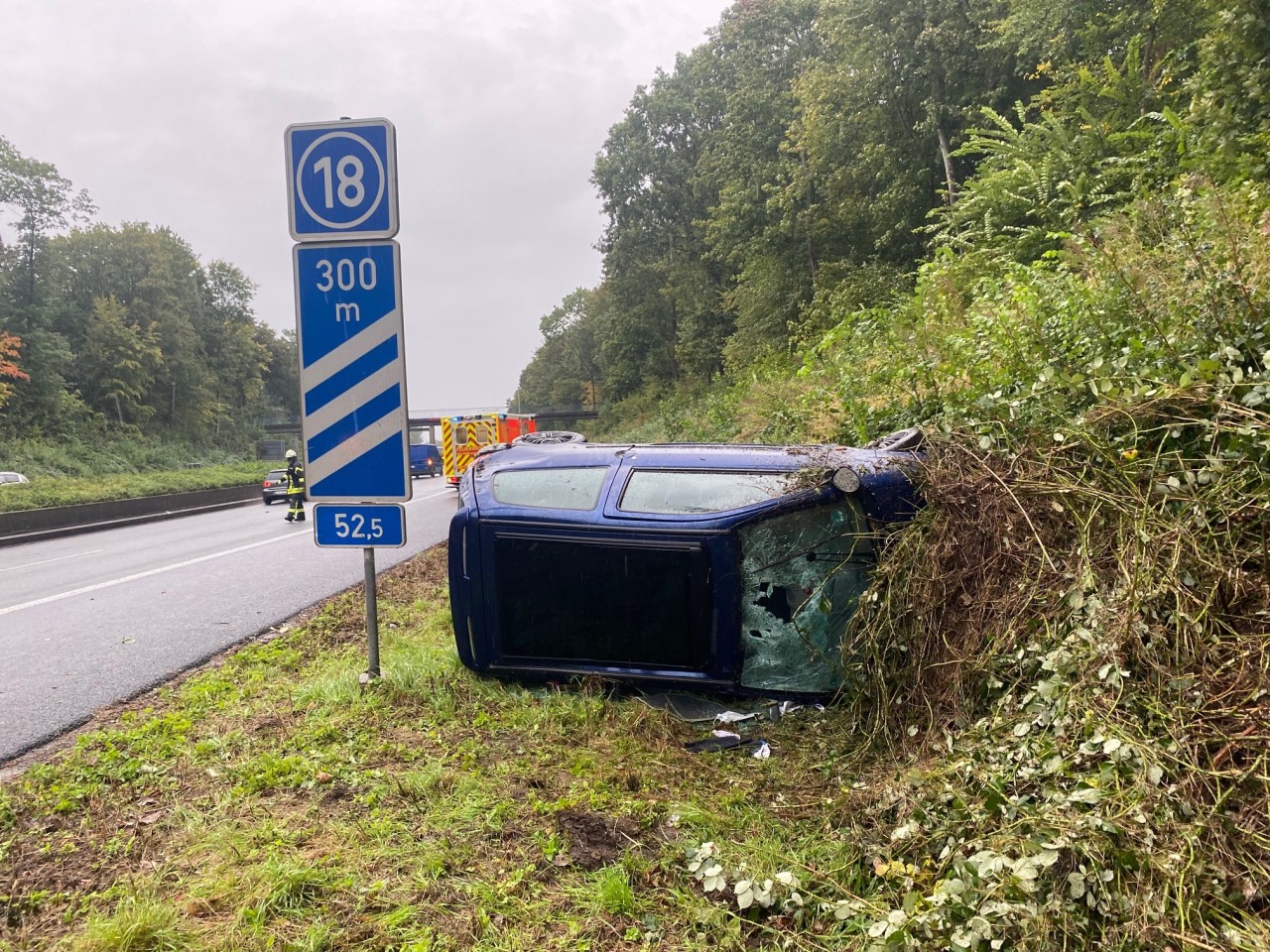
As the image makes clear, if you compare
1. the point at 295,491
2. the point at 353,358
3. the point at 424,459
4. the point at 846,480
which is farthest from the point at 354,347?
the point at 424,459

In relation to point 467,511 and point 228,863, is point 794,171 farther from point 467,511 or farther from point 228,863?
point 228,863

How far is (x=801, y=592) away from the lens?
3354 mm

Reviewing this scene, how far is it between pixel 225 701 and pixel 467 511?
1.84 meters

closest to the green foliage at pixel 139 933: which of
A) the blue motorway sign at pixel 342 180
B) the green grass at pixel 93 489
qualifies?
the blue motorway sign at pixel 342 180

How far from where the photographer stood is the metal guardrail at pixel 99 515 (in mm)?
15385

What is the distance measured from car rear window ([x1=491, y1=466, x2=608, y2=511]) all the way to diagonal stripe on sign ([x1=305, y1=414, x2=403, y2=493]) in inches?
23.6

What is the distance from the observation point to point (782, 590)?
132 inches

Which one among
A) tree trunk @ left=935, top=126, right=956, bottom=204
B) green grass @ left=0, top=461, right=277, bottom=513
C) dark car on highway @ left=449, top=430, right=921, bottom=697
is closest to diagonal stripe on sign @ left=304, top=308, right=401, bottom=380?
dark car on highway @ left=449, top=430, right=921, bottom=697

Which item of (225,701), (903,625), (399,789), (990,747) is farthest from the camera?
(225,701)

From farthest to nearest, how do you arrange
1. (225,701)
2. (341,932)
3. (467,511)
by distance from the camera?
(225,701) → (467,511) → (341,932)

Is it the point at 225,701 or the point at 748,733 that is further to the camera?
the point at 225,701

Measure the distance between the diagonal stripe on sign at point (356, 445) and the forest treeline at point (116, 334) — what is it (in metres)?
35.0

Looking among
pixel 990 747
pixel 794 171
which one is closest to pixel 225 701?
pixel 990 747

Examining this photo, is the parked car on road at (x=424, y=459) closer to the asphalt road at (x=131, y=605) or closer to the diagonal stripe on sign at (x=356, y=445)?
the asphalt road at (x=131, y=605)
